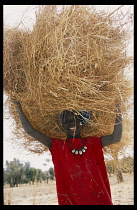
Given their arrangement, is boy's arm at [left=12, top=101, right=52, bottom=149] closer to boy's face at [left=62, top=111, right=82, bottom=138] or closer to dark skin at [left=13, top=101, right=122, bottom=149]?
dark skin at [left=13, top=101, right=122, bottom=149]

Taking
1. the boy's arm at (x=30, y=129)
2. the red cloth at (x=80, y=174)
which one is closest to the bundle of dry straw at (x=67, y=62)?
the boy's arm at (x=30, y=129)

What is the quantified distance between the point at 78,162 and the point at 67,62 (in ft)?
1.62

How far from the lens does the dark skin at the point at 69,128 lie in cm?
114

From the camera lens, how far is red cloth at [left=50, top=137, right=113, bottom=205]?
1080mm

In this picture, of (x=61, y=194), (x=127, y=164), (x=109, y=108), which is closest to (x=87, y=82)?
(x=109, y=108)

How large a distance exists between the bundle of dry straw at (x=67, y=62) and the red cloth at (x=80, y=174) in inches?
8.1

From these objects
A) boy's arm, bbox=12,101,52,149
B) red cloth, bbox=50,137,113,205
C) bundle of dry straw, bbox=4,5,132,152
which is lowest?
red cloth, bbox=50,137,113,205

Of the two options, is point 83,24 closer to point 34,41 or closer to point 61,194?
point 34,41

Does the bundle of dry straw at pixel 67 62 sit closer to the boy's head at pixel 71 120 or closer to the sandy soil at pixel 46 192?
the boy's head at pixel 71 120

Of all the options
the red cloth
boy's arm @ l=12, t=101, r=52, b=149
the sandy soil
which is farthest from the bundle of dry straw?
the sandy soil

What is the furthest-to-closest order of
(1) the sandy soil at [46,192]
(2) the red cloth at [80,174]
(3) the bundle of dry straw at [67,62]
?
(1) the sandy soil at [46,192] → (2) the red cloth at [80,174] → (3) the bundle of dry straw at [67,62]

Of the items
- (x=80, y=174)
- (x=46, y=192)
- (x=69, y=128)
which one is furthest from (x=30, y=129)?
(x=46, y=192)

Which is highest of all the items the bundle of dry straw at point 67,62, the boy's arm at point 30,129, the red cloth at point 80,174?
the bundle of dry straw at point 67,62

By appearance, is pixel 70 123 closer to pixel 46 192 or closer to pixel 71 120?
pixel 71 120
